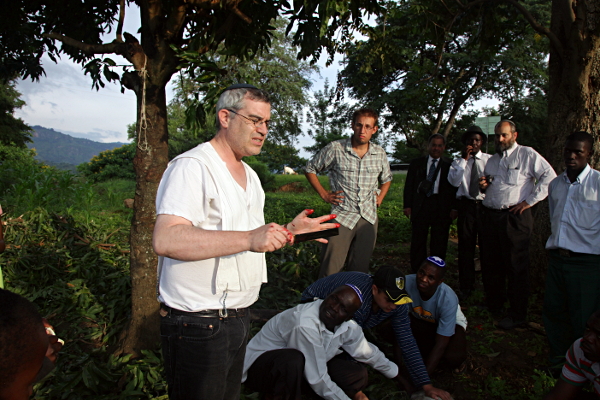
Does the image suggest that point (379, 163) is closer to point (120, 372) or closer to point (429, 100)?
point (429, 100)

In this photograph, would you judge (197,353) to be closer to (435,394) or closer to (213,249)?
(213,249)

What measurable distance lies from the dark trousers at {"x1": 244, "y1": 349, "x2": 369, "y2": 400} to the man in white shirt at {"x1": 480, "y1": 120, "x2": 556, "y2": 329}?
2063 millimetres

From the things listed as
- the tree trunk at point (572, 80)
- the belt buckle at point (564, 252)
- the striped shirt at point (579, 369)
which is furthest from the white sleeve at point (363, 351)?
the tree trunk at point (572, 80)

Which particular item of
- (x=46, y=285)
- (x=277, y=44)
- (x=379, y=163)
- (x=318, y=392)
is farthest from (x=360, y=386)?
(x=277, y=44)

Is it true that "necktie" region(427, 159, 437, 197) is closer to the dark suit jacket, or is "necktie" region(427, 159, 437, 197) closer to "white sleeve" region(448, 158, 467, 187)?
the dark suit jacket

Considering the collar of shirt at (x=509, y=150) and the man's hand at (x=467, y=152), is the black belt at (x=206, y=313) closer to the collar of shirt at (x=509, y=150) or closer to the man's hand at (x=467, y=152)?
the collar of shirt at (x=509, y=150)

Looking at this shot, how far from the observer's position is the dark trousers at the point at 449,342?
11.4 feet

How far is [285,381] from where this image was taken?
2.79m

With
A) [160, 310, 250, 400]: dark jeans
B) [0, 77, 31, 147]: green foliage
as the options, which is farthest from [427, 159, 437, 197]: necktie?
[0, 77, 31, 147]: green foliage

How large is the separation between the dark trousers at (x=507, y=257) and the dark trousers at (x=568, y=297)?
26.4 inches

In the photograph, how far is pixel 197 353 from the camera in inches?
65.5

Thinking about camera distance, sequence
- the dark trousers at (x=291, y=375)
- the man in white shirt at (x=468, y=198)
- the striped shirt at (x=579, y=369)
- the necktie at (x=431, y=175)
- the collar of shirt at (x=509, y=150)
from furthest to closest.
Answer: the necktie at (x=431, y=175), the man in white shirt at (x=468, y=198), the collar of shirt at (x=509, y=150), the dark trousers at (x=291, y=375), the striped shirt at (x=579, y=369)

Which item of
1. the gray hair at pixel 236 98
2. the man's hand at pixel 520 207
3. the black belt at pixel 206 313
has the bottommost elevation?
the black belt at pixel 206 313

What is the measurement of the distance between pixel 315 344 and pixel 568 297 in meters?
2.25
